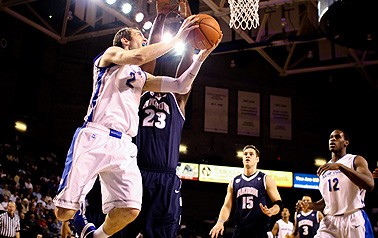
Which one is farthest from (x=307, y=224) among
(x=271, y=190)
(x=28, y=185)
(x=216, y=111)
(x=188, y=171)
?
(x=216, y=111)

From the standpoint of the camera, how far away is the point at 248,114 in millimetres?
20562

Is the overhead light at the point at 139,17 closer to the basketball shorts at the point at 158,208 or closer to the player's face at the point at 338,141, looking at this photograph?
the player's face at the point at 338,141

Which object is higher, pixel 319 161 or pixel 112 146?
pixel 319 161

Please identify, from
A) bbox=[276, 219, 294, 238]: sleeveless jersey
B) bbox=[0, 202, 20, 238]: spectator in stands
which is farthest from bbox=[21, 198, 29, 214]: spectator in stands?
bbox=[276, 219, 294, 238]: sleeveless jersey

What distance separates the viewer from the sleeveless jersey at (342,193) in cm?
514

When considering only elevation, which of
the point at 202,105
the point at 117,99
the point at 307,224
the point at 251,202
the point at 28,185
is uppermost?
the point at 202,105

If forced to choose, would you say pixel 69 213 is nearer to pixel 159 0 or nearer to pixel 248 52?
pixel 159 0

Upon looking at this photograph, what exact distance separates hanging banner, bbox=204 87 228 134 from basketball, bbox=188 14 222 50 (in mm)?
15998

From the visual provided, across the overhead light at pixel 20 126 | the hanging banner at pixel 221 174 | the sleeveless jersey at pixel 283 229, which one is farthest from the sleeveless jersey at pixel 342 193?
the overhead light at pixel 20 126

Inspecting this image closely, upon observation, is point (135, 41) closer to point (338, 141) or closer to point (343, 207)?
point (338, 141)

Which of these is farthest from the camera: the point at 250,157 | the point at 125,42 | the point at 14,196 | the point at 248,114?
the point at 248,114

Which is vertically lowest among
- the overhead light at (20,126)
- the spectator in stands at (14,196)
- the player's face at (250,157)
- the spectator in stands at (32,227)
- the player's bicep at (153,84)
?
the spectator in stands at (32,227)

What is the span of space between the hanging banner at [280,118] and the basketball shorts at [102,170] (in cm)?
1799

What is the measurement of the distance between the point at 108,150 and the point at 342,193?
11.2 ft
